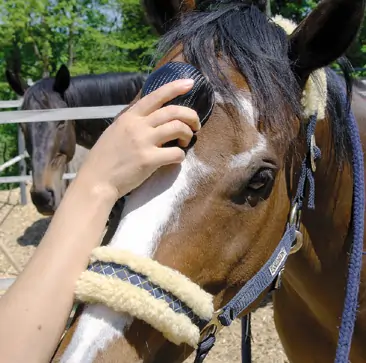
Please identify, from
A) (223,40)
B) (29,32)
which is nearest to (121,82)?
(223,40)

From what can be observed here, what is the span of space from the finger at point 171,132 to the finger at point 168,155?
22 millimetres

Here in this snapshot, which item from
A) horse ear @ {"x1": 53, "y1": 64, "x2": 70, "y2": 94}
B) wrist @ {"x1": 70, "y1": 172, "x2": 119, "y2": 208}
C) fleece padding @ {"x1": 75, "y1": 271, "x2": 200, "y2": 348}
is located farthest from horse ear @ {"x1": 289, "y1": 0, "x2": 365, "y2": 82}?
horse ear @ {"x1": 53, "y1": 64, "x2": 70, "y2": 94}

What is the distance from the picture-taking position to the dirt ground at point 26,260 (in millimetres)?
3764

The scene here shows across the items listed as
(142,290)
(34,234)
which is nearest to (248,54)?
(142,290)

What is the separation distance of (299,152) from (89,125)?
4450mm

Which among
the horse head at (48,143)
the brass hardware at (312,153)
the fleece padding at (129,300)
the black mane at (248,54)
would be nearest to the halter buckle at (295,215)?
the brass hardware at (312,153)

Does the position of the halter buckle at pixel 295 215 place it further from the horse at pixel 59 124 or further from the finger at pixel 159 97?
the horse at pixel 59 124

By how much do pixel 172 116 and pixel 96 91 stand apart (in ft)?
14.9

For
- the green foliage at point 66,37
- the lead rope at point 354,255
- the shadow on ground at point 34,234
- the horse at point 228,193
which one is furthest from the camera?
the green foliage at point 66,37

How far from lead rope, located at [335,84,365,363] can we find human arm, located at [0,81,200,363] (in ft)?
2.15

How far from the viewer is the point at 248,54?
1.31 meters

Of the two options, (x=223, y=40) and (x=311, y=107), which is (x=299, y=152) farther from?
(x=223, y=40)

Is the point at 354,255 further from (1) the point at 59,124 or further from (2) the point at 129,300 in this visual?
(1) the point at 59,124

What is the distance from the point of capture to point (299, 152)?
4.53 ft
